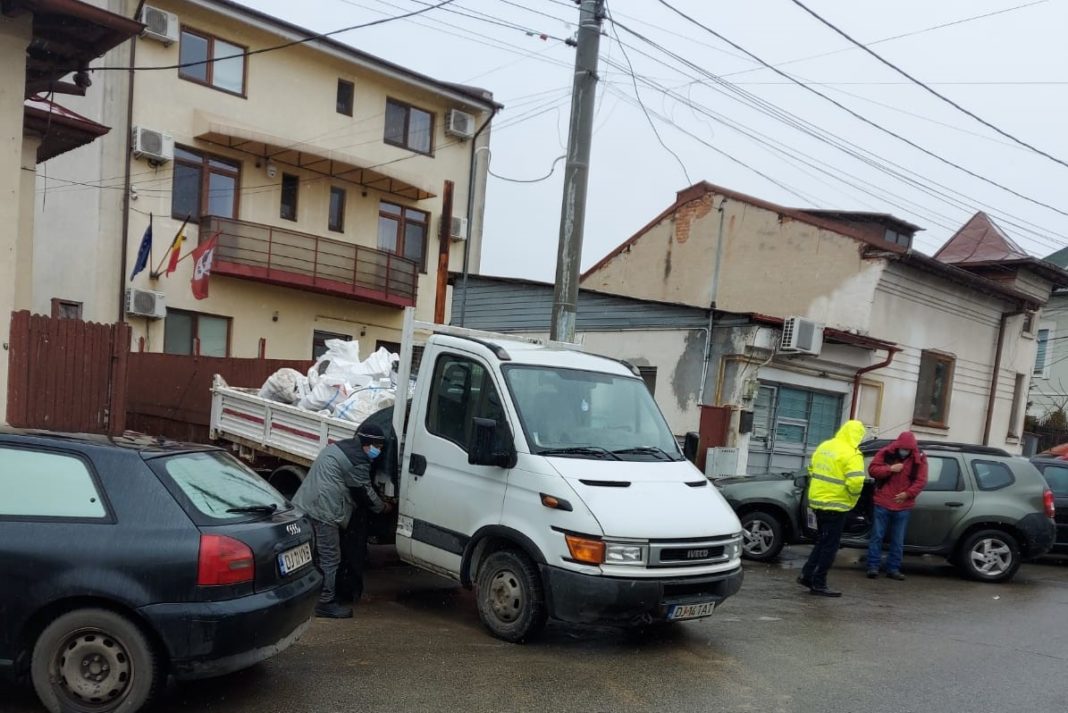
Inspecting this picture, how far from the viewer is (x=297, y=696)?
4.86m

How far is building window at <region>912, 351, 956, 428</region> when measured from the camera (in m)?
19.6

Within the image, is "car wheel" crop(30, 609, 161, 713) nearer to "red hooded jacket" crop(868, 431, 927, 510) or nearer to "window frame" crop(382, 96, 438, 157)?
"red hooded jacket" crop(868, 431, 927, 510)

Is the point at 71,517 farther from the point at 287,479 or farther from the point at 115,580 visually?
the point at 287,479

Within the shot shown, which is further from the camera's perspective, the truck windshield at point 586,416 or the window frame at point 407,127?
the window frame at point 407,127

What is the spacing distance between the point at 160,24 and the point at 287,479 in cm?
1402

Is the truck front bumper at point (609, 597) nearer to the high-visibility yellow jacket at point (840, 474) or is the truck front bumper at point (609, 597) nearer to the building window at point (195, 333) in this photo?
the high-visibility yellow jacket at point (840, 474)

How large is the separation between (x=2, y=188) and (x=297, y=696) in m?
6.88

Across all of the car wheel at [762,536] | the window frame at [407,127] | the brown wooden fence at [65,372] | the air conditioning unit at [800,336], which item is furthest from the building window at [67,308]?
the car wheel at [762,536]

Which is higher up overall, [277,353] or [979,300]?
[979,300]

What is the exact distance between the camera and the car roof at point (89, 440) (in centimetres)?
455

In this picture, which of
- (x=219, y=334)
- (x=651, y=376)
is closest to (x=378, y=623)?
(x=651, y=376)

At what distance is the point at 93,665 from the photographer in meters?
4.24

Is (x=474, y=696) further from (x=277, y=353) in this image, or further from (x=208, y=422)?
(x=277, y=353)

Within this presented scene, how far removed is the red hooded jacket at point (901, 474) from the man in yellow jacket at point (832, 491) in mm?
1069
